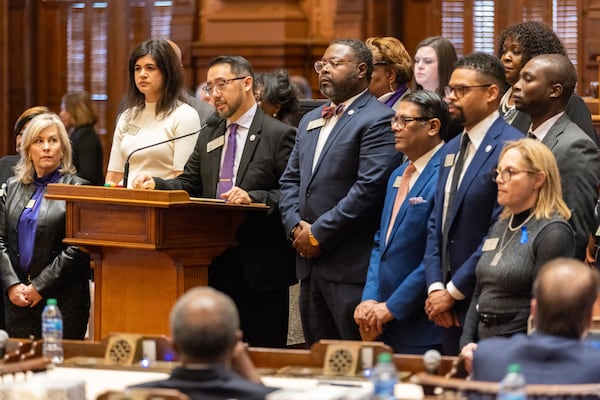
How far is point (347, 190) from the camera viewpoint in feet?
16.8

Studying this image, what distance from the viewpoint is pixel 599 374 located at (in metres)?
3.12

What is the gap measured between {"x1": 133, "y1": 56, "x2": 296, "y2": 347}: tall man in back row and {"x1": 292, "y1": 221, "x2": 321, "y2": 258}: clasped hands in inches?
14.4

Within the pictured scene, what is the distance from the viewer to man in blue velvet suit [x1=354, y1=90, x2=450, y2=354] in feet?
15.6

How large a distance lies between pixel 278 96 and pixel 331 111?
119 cm

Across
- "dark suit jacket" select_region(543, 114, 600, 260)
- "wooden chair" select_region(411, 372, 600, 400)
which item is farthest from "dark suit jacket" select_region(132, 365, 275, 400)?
"dark suit jacket" select_region(543, 114, 600, 260)

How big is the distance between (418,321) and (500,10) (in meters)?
4.48

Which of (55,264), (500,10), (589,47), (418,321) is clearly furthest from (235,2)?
(418,321)

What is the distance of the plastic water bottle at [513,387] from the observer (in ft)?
9.39

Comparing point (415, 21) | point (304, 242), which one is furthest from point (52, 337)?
point (415, 21)

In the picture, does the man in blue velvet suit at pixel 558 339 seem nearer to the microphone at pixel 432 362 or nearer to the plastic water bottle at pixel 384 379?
the plastic water bottle at pixel 384 379

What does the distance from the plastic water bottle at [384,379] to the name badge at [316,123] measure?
1879mm

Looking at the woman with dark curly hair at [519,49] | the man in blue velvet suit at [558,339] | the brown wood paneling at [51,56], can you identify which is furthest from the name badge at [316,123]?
the brown wood paneling at [51,56]

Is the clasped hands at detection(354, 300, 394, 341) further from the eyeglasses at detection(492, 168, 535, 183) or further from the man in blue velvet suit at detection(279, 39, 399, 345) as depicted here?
the eyeglasses at detection(492, 168, 535, 183)

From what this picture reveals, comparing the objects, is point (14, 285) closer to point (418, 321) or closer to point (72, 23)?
point (418, 321)
